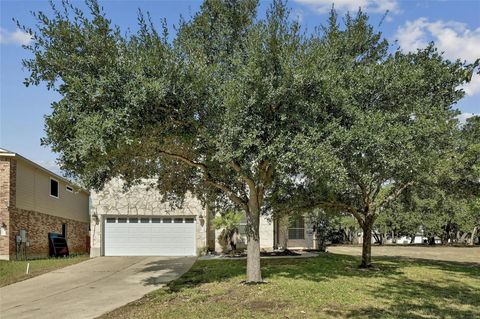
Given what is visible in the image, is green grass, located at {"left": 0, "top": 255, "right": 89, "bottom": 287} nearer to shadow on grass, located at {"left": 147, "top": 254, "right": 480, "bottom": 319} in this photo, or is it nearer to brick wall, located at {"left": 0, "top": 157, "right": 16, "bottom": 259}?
brick wall, located at {"left": 0, "top": 157, "right": 16, "bottom": 259}

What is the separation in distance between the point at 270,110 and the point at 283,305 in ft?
14.8

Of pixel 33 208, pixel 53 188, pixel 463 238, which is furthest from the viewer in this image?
pixel 463 238

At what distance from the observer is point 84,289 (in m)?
13.7

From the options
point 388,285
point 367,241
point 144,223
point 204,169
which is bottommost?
point 388,285

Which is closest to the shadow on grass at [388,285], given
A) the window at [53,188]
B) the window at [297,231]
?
the window at [53,188]

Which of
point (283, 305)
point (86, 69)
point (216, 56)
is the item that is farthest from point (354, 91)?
point (86, 69)

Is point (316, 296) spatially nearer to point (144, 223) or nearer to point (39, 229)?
point (144, 223)

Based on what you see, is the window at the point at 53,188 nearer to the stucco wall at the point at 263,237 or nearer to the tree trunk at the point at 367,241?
the stucco wall at the point at 263,237

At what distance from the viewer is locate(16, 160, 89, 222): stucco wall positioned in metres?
22.4

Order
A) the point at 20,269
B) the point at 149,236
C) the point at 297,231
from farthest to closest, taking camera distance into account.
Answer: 1. the point at 297,231
2. the point at 149,236
3. the point at 20,269

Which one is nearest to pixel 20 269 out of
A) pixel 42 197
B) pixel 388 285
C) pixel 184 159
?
pixel 42 197

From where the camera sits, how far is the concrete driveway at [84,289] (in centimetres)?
1054

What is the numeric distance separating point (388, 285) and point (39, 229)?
1839 cm

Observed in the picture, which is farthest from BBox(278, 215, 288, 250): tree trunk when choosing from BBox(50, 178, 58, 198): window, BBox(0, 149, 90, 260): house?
BBox(50, 178, 58, 198): window
